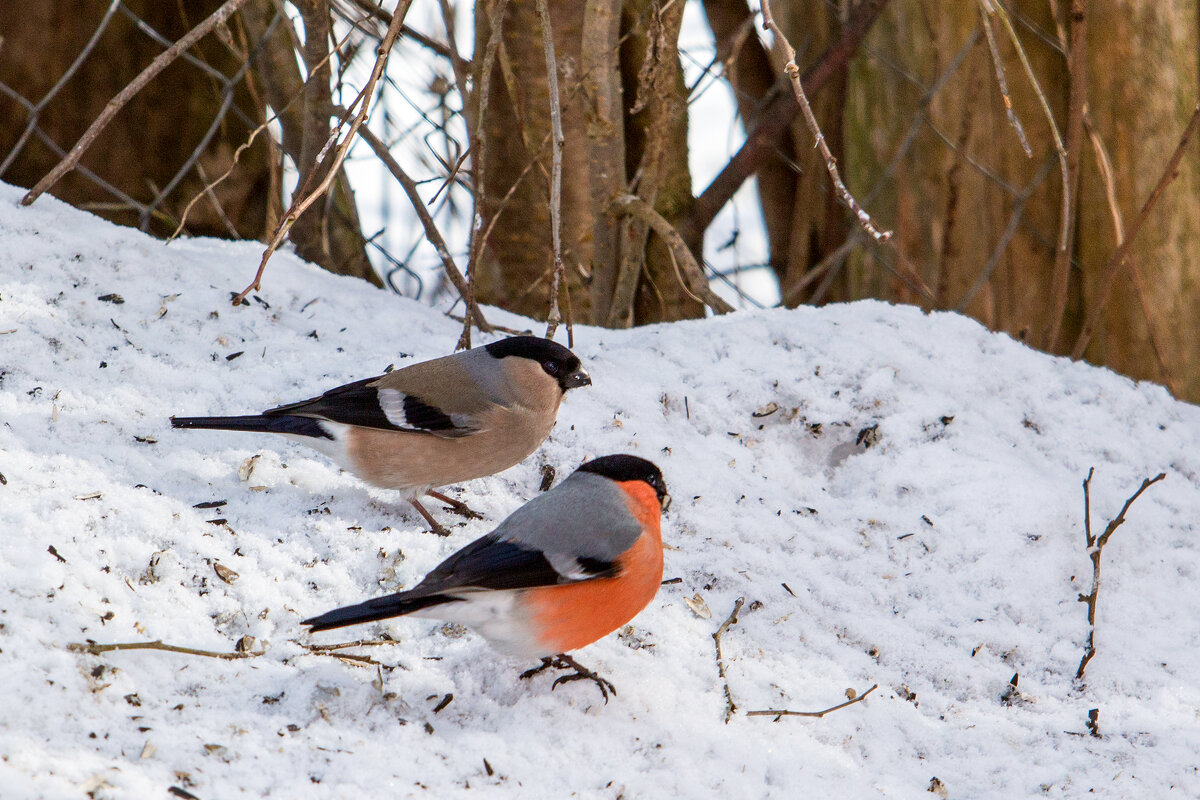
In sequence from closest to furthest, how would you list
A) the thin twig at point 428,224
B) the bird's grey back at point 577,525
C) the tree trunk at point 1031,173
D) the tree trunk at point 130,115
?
the bird's grey back at point 577,525, the thin twig at point 428,224, the tree trunk at point 130,115, the tree trunk at point 1031,173

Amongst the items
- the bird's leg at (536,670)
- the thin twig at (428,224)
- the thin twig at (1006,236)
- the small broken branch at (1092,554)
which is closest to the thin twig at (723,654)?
the bird's leg at (536,670)

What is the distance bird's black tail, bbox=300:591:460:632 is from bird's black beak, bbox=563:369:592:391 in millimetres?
952

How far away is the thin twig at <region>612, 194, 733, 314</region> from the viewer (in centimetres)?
374

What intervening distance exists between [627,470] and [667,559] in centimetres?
42

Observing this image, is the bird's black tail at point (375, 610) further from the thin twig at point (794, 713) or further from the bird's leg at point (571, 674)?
the thin twig at point (794, 713)

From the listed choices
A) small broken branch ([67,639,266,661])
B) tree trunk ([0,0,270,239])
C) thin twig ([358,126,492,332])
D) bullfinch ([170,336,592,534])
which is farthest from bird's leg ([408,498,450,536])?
tree trunk ([0,0,270,239])

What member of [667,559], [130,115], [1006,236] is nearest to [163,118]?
[130,115]

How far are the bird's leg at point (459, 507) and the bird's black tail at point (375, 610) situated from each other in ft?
2.52

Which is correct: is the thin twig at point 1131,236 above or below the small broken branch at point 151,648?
above

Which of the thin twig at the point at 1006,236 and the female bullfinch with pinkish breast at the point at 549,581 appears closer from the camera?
the female bullfinch with pinkish breast at the point at 549,581

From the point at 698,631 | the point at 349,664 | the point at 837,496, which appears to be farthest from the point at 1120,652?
the point at 349,664

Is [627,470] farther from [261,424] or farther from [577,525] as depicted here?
[261,424]

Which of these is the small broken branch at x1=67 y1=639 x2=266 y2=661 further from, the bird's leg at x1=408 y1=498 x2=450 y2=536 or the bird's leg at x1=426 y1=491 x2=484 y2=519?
the bird's leg at x1=426 y1=491 x2=484 y2=519

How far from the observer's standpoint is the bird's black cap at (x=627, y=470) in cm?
232
